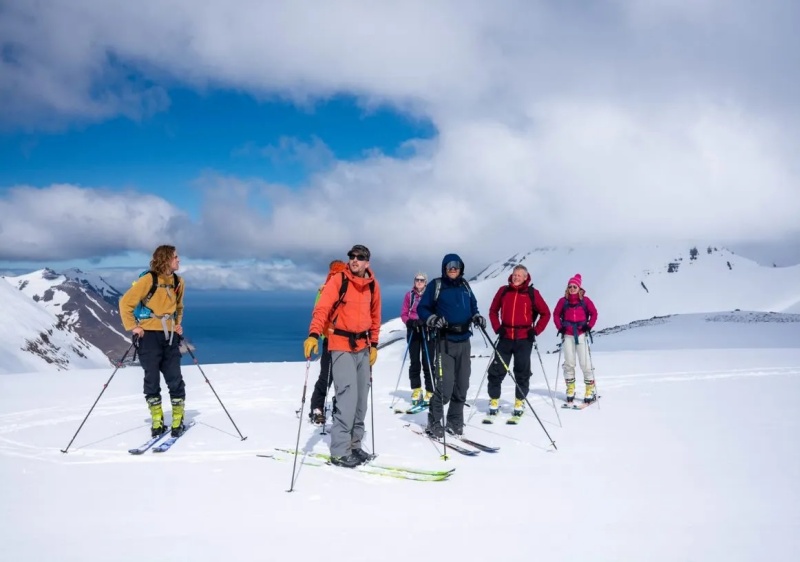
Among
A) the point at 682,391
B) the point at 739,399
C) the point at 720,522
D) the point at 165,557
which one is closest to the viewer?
the point at 165,557

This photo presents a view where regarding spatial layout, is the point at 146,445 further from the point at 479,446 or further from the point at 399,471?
the point at 479,446

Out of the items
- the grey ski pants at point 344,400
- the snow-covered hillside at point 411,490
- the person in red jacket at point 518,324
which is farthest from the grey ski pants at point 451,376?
the grey ski pants at point 344,400

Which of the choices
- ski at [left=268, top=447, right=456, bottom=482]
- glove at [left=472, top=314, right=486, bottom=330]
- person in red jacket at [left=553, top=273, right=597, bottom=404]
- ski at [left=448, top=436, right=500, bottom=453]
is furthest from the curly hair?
person in red jacket at [left=553, top=273, right=597, bottom=404]

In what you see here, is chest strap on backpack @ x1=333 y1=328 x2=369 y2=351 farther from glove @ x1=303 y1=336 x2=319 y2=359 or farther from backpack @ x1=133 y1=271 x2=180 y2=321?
backpack @ x1=133 y1=271 x2=180 y2=321

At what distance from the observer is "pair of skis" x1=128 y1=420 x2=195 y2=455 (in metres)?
7.78

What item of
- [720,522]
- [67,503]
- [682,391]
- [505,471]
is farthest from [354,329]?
[682,391]

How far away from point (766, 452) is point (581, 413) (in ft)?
11.1

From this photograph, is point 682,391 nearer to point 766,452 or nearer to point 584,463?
point 766,452

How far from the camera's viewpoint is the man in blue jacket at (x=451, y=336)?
27.7ft

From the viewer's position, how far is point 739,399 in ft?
38.7

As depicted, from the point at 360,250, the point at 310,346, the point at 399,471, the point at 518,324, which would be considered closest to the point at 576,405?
the point at 518,324

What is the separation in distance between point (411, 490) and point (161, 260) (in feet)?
17.6

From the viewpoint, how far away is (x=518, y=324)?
9.77 m

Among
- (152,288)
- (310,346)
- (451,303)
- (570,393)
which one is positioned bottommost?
(570,393)
